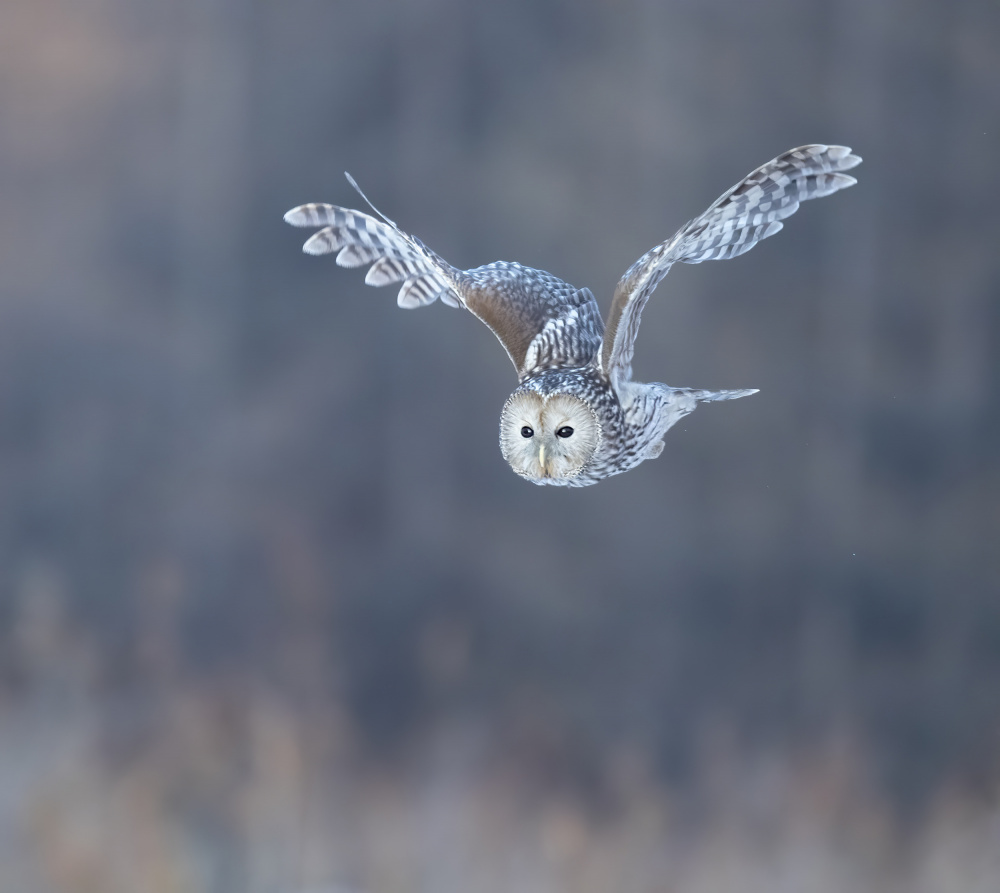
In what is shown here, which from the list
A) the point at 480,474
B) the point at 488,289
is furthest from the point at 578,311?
the point at 480,474

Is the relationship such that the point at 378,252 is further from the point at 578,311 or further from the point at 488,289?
the point at 578,311

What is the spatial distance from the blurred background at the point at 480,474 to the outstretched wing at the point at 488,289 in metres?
0.86

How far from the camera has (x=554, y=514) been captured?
3035mm

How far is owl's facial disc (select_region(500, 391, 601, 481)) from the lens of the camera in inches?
66.9

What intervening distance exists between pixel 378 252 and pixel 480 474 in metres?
1.09

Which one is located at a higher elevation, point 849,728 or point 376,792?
point 849,728

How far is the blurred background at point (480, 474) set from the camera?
296 cm

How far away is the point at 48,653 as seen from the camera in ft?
9.91

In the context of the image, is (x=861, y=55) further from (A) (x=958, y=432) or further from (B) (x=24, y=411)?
(B) (x=24, y=411)

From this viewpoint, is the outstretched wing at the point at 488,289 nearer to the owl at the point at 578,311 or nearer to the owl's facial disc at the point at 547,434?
the owl at the point at 578,311

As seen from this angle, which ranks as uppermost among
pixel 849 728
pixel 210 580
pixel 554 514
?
pixel 554 514

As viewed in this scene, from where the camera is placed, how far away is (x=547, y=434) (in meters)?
1.70

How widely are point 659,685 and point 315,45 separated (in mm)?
2032

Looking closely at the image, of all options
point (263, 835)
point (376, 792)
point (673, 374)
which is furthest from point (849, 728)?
point (263, 835)
